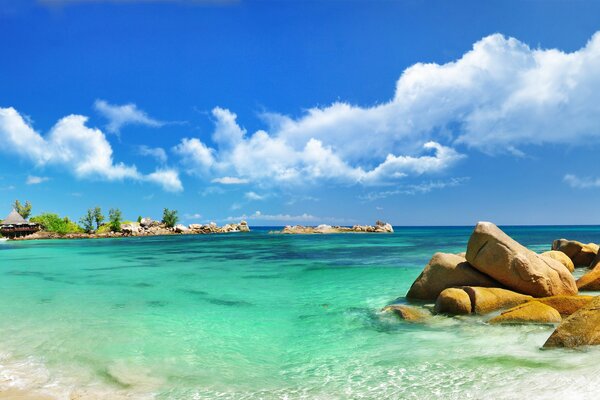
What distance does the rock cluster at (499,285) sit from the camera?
428 inches

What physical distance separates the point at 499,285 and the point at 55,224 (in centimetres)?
12831

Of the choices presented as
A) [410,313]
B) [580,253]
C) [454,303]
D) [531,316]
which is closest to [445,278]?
[454,303]

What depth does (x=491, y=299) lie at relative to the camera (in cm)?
1202

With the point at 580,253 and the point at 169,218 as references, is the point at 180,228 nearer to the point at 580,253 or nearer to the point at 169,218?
the point at 169,218

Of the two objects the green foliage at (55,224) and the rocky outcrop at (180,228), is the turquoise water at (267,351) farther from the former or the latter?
the rocky outcrop at (180,228)

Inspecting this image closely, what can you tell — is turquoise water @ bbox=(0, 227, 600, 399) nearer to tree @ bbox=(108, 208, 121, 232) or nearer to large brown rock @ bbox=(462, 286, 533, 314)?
large brown rock @ bbox=(462, 286, 533, 314)

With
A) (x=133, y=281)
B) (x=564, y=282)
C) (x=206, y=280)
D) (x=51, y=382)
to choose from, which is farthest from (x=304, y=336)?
(x=133, y=281)

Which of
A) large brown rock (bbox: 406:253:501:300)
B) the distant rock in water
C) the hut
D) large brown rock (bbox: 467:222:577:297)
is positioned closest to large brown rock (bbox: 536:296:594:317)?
large brown rock (bbox: 467:222:577:297)

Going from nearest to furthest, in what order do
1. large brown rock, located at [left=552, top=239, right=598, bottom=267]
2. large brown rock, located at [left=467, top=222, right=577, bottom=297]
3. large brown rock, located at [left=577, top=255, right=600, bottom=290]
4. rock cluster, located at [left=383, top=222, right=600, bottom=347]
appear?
rock cluster, located at [left=383, top=222, right=600, bottom=347] → large brown rock, located at [left=467, top=222, right=577, bottom=297] → large brown rock, located at [left=577, top=255, right=600, bottom=290] → large brown rock, located at [left=552, top=239, right=598, bottom=267]

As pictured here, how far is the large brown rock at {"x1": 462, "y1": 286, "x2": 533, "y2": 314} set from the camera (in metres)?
11.8

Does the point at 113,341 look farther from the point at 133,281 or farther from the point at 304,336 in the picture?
the point at 133,281

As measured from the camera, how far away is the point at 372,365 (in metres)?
8.12

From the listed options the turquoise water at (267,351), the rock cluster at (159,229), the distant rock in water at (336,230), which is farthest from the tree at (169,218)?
the turquoise water at (267,351)

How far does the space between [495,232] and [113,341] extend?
12.3 m
